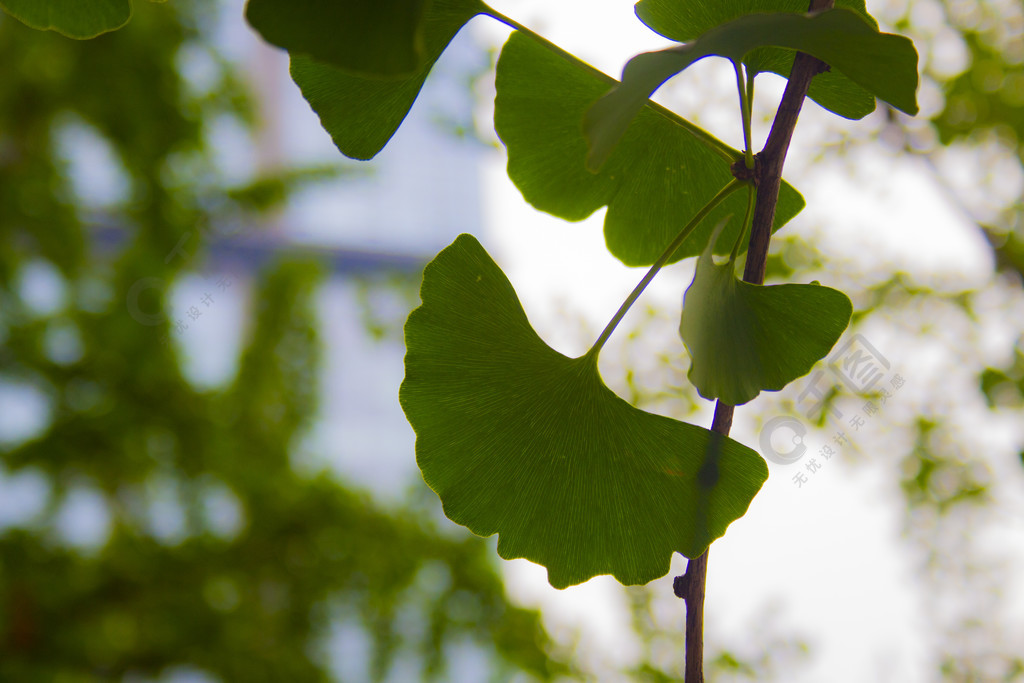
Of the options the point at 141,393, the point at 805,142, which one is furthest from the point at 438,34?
the point at 141,393

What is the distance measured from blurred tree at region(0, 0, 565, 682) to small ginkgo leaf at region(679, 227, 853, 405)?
1.26 metres

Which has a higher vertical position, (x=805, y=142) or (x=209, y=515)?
(x=805, y=142)

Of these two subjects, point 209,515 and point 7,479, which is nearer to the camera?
point 7,479

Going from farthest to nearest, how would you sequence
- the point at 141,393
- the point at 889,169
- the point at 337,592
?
the point at 337,592 → the point at 141,393 → the point at 889,169

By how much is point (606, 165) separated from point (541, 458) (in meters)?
0.10

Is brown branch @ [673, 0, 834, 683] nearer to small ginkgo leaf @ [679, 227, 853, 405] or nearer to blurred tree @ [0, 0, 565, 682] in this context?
small ginkgo leaf @ [679, 227, 853, 405]

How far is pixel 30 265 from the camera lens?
1.31 m

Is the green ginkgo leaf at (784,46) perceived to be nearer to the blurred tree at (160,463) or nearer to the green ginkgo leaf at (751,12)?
the green ginkgo leaf at (751,12)

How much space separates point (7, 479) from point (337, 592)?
23.5 inches

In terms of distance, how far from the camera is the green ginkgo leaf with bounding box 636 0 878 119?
20 cm

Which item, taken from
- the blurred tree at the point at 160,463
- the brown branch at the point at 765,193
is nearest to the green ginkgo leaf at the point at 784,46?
the brown branch at the point at 765,193

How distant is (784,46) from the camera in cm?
14

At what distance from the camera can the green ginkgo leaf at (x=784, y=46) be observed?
124 millimetres

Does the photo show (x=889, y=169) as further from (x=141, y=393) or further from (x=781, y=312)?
(x=141, y=393)
